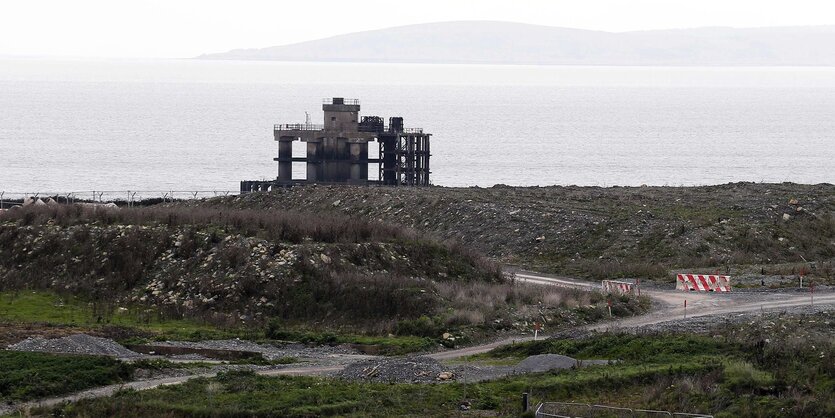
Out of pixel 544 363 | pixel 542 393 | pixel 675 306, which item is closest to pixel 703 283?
pixel 675 306

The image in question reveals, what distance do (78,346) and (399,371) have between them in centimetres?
779

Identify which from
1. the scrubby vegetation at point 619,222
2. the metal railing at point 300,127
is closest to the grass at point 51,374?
the scrubby vegetation at point 619,222

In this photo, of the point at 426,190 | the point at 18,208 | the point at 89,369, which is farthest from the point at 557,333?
the point at 426,190

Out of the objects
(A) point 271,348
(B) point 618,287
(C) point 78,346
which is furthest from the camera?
Result: (B) point 618,287

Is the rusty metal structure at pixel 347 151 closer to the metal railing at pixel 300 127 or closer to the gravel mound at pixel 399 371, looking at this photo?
the metal railing at pixel 300 127

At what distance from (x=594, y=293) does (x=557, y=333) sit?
21.5 feet

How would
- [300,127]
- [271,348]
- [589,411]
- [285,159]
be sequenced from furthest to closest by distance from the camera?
[300,127], [285,159], [271,348], [589,411]

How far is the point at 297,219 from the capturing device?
170 feet

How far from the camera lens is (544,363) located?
33.2 metres

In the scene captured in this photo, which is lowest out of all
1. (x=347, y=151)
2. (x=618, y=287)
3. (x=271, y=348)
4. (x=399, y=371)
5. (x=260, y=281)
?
(x=271, y=348)

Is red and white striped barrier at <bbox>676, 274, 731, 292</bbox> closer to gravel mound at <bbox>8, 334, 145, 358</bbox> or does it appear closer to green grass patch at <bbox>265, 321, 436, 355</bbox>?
green grass patch at <bbox>265, 321, 436, 355</bbox>

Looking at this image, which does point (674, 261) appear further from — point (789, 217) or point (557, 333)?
point (557, 333)

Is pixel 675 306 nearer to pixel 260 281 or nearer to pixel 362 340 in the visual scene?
pixel 362 340

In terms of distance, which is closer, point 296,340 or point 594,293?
point 296,340
